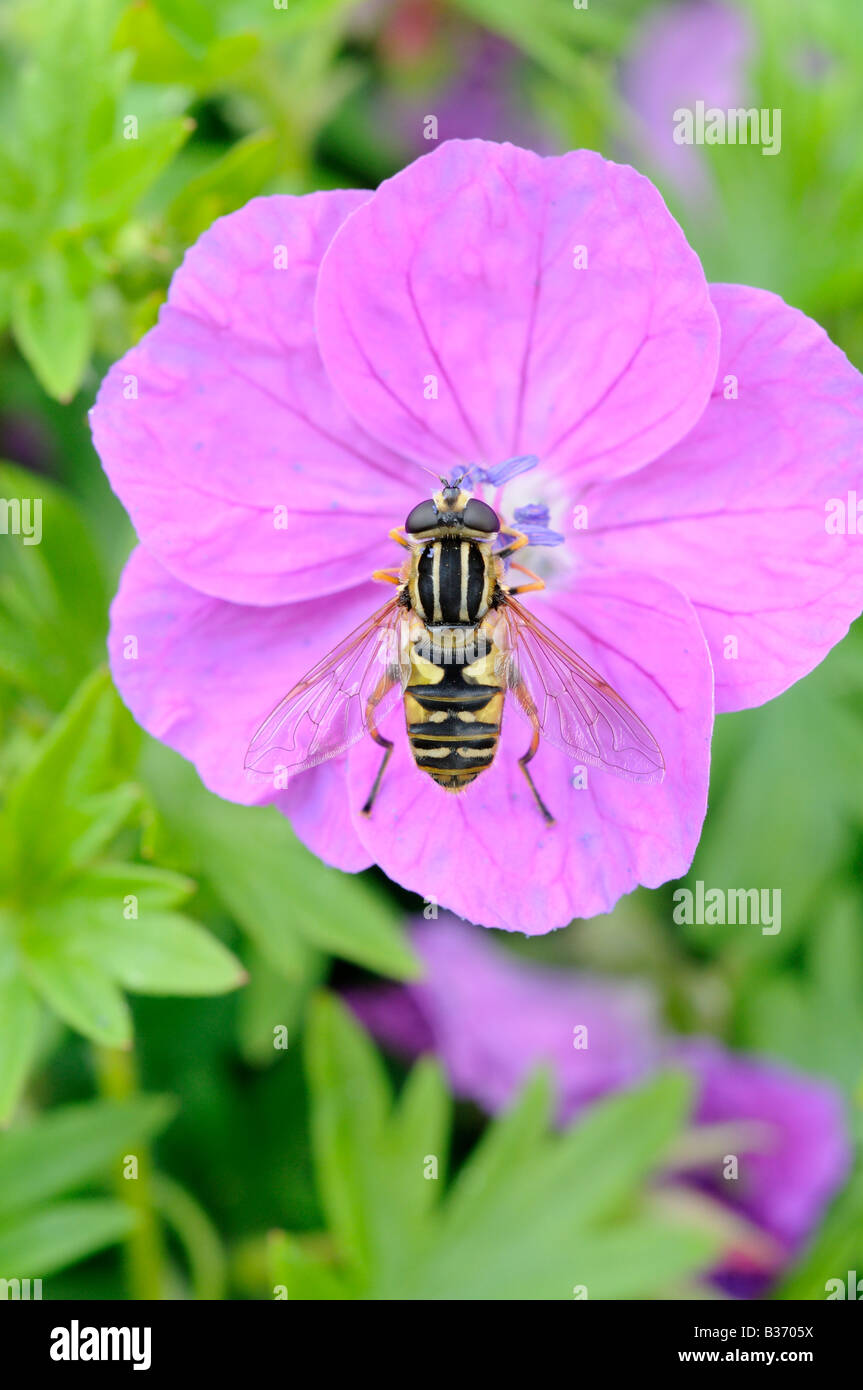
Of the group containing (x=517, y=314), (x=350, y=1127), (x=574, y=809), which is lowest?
(x=350, y=1127)

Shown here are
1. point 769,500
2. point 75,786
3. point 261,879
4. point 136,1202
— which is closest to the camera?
point 769,500

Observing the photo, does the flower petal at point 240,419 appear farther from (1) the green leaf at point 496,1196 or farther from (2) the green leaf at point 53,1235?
(2) the green leaf at point 53,1235

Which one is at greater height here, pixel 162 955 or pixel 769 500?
pixel 769 500

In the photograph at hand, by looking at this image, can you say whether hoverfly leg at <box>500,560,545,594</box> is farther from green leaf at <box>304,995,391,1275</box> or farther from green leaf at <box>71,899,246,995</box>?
green leaf at <box>304,995,391,1275</box>

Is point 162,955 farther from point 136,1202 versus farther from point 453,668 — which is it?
point 136,1202

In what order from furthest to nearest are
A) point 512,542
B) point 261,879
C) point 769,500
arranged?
1. point 261,879
2. point 512,542
3. point 769,500

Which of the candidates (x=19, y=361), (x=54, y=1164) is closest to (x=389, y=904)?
(x=54, y=1164)

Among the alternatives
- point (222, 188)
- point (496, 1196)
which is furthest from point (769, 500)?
point (496, 1196)
